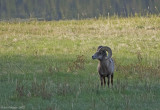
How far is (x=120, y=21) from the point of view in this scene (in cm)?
3516

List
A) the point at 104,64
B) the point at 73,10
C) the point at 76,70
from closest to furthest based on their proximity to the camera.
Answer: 1. the point at 104,64
2. the point at 76,70
3. the point at 73,10

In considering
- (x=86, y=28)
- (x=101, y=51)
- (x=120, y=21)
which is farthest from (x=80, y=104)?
(x=120, y=21)

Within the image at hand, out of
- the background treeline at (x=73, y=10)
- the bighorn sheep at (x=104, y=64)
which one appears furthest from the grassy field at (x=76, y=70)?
the background treeline at (x=73, y=10)

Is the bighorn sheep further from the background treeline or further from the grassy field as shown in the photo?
the background treeline

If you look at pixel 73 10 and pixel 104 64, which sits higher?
pixel 73 10

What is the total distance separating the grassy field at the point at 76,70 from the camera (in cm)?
1113

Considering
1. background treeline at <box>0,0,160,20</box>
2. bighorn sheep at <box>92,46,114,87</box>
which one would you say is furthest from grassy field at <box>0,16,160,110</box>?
background treeline at <box>0,0,160,20</box>

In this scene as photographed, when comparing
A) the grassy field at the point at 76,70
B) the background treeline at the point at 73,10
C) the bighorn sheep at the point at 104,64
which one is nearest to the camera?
the grassy field at the point at 76,70

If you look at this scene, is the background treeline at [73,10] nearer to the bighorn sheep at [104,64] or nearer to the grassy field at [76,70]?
the grassy field at [76,70]

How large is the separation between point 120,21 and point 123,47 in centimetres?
1317

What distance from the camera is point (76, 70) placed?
16.2 m

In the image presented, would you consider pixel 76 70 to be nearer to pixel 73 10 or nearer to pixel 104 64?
pixel 104 64

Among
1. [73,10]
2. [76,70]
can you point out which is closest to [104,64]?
[76,70]

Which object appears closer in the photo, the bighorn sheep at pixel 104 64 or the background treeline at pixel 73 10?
the bighorn sheep at pixel 104 64
